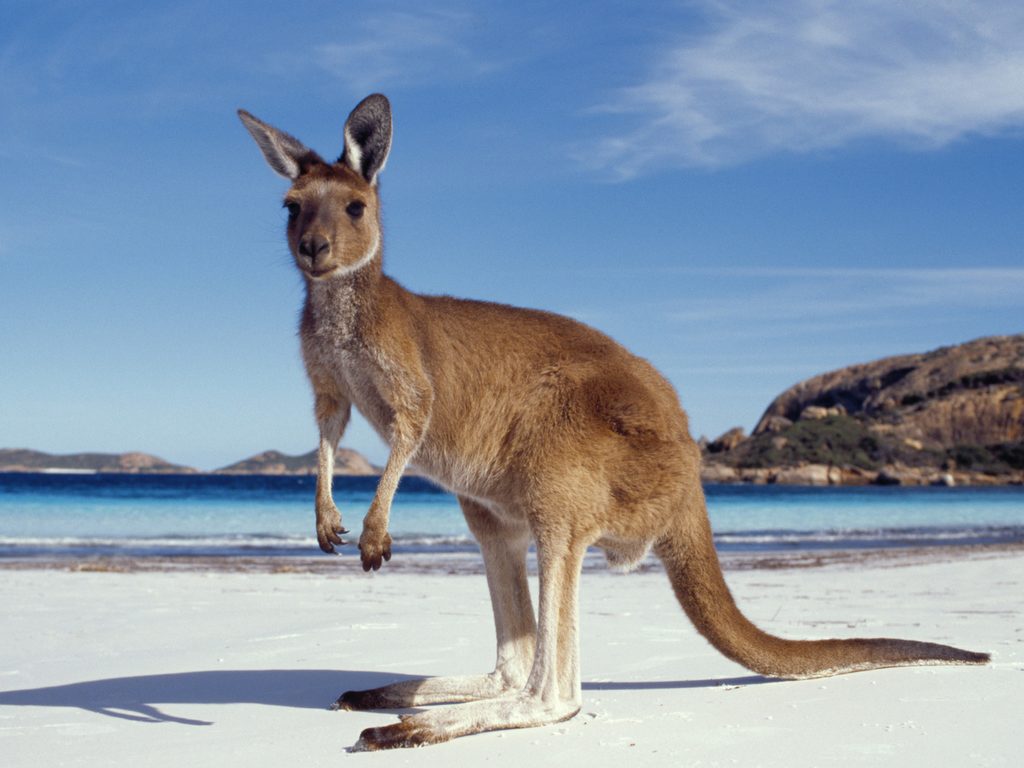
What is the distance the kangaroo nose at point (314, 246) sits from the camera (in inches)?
132

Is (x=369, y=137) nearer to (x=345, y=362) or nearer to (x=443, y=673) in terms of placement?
(x=345, y=362)

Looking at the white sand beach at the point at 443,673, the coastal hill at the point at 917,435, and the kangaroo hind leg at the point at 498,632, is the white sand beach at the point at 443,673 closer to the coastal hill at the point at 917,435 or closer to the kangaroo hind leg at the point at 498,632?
the kangaroo hind leg at the point at 498,632

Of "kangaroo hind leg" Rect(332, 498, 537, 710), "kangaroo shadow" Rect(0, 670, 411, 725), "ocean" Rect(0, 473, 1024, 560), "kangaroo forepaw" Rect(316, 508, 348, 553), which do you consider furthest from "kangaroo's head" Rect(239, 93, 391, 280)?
"ocean" Rect(0, 473, 1024, 560)

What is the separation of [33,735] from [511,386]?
1.95 m

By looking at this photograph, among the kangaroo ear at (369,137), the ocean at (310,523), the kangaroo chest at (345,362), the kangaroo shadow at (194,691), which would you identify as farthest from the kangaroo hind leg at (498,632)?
the ocean at (310,523)

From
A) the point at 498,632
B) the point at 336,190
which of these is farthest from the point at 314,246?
the point at 498,632

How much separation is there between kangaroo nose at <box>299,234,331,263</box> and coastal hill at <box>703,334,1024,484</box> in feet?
188

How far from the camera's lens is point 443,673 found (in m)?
4.62

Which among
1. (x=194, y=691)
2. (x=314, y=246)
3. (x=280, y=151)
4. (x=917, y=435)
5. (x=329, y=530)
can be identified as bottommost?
(x=194, y=691)

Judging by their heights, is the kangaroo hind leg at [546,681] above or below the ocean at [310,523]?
above

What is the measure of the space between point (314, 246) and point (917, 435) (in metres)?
67.1

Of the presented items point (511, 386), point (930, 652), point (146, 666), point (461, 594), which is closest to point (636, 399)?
point (511, 386)

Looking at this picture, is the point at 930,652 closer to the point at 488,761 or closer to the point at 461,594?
the point at 488,761

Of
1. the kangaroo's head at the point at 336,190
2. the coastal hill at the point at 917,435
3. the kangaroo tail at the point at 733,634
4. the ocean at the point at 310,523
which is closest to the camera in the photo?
the kangaroo's head at the point at 336,190
